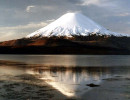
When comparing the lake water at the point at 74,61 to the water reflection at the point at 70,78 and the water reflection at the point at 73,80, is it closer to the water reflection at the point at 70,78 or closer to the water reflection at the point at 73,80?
the water reflection at the point at 70,78

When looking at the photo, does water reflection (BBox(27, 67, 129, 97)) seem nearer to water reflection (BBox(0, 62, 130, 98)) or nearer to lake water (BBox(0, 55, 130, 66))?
water reflection (BBox(0, 62, 130, 98))

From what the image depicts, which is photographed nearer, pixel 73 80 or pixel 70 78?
pixel 73 80

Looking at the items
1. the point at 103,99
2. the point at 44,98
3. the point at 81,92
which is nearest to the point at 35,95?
the point at 44,98

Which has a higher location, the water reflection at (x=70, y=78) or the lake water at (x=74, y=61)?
the water reflection at (x=70, y=78)

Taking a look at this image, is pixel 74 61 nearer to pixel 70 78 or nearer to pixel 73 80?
pixel 70 78

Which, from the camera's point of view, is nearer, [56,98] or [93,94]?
[56,98]

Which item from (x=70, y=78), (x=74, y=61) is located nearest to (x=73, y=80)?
(x=70, y=78)

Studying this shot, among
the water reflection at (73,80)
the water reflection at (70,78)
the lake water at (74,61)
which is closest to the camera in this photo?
the water reflection at (73,80)

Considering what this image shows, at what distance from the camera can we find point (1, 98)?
58.2 ft

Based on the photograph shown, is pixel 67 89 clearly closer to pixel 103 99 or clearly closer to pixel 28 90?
pixel 28 90

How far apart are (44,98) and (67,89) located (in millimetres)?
4550

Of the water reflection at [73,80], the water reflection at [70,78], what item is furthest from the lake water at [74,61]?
the water reflection at [73,80]

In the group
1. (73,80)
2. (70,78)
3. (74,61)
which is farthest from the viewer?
(74,61)

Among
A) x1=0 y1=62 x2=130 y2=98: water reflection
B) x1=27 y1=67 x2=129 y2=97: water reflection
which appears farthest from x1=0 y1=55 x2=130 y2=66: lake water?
x1=27 y1=67 x2=129 y2=97: water reflection
